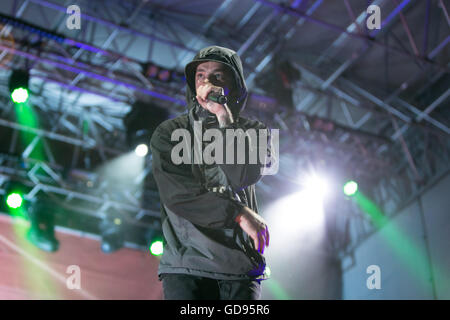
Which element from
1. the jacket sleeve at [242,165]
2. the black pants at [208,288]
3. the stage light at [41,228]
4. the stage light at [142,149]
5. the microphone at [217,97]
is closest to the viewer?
the black pants at [208,288]

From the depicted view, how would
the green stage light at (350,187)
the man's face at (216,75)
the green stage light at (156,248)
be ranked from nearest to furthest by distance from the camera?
the man's face at (216,75)
the green stage light at (350,187)
the green stage light at (156,248)

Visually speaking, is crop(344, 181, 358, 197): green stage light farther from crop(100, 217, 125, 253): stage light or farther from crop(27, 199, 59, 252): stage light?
crop(27, 199, 59, 252): stage light

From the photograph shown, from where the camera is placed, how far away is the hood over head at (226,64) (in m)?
1.86

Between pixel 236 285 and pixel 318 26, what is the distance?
6.62 m

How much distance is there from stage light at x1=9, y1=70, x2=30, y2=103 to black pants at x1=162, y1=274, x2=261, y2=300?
19.1 feet

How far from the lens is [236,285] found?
1.55 meters

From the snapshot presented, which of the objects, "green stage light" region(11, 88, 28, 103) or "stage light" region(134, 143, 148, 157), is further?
"stage light" region(134, 143, 148, 157)

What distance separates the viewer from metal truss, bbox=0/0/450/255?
7164 millimetres

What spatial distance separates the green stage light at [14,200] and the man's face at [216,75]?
7.21 meters

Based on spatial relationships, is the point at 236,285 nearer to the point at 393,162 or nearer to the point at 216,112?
the point at 216,112
